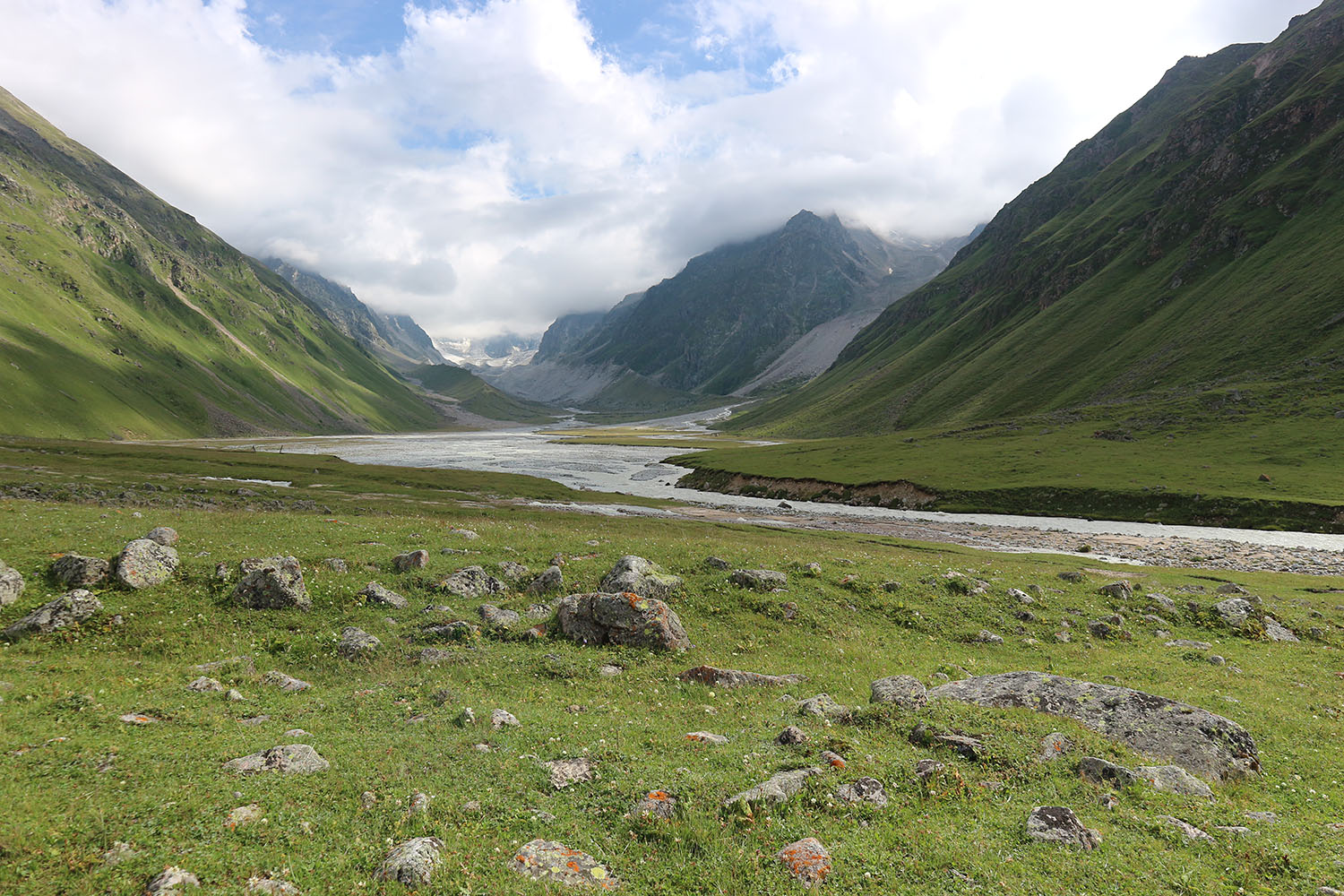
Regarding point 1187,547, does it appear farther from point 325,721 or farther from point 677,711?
point 325,721

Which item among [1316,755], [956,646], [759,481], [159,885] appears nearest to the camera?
[159,885]

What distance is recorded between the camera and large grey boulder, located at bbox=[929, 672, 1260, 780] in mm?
13914

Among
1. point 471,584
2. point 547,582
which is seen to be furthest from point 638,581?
point 471,584

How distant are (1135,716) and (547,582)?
70.2ft

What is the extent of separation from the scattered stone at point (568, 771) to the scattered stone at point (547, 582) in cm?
1276

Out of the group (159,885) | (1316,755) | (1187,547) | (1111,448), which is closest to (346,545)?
(159,885)

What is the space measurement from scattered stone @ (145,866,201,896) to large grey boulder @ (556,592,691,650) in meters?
13.9

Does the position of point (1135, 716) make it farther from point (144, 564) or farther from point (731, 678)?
point (144, 564)

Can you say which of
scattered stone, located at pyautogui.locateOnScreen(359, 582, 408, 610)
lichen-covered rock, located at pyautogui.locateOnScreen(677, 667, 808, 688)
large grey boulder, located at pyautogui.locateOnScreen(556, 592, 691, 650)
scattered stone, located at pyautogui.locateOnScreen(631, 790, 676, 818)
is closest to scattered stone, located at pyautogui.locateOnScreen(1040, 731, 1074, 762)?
lichen-covered rock, located at pyautogui.locateOnScreen(677, 667, 808, 688)

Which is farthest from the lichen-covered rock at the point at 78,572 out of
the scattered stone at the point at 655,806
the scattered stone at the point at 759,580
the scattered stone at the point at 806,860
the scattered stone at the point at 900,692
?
the scattered stone at the point at 900,692

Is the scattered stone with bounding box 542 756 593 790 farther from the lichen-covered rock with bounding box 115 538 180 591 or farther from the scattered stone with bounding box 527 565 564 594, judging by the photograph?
the lichen-covered rock with bounding box 115 538 180 591

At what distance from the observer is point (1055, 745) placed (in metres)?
14.2

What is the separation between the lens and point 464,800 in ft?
38.9

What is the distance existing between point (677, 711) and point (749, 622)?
26.4 feet
